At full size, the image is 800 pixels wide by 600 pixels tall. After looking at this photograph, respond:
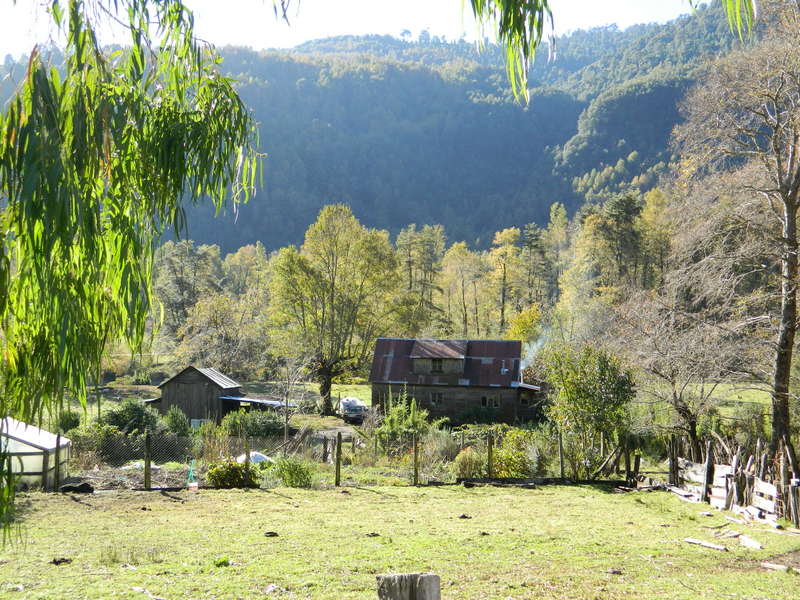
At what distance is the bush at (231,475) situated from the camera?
1491cm

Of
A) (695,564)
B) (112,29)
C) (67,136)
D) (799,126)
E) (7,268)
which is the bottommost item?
(695,564)

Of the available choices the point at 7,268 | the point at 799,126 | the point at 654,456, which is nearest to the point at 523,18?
the point at 7,268

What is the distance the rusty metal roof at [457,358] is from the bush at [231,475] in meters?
18.9

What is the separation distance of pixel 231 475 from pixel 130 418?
29.2 feet

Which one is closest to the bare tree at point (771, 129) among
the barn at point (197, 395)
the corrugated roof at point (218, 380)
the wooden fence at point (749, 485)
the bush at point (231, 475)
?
the wooden fence at point (749, 485)

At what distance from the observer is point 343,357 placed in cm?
3753

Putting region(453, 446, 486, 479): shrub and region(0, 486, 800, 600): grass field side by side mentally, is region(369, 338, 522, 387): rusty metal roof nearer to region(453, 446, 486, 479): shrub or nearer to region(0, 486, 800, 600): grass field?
region(453, 446, 486, 479): shrub

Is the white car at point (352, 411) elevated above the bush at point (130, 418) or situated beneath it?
situated beneath

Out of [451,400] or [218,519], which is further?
[451,400]

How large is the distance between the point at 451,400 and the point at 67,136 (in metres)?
31.6

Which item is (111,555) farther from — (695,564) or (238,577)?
(695,564)

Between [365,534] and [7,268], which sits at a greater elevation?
[7,268]

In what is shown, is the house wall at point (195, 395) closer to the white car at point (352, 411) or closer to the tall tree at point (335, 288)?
the white car at point (352, 411)

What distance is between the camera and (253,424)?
24.9m
